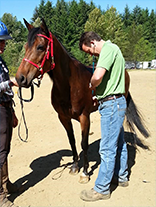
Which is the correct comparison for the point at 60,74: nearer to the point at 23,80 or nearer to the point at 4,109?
the point at 23,80

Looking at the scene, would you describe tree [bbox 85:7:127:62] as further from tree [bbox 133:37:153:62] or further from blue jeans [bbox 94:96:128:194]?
blue jeans [bbox 94:96:128:194]

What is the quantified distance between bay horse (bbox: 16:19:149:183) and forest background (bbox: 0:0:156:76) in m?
21.3

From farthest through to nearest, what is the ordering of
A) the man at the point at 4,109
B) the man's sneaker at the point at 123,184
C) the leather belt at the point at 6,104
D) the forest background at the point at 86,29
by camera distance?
the forest background at the point at 86,29, the man's sneaker at the point at 123,184, the leather belt at the point at 6,104, the man at the point at 4,109

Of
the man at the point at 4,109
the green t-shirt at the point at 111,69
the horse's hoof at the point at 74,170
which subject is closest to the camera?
the green t-shirt at the point at 111,69

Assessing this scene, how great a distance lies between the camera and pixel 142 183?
324 centimetres

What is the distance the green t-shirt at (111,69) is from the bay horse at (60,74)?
0.55 metres

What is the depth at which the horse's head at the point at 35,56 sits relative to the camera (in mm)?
2445

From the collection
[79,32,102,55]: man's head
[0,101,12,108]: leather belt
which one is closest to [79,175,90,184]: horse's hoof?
[0,101,12,108]: leather belt

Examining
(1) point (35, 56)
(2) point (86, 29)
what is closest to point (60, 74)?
(1) point (35, 56)

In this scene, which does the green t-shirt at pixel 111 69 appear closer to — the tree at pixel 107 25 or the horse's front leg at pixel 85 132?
the horse's front leg at pixel 85 132

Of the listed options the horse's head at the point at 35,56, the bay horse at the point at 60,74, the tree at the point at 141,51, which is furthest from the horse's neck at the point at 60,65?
the tree at the point at 141,51

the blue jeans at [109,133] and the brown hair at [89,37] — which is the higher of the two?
the brown hair at [89,37]

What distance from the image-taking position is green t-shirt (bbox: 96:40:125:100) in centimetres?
238

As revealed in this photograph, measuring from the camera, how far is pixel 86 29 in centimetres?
3547
